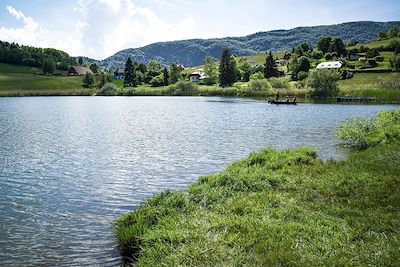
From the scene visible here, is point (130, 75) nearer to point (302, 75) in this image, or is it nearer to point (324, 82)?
point (302, 75)

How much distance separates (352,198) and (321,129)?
36.8m

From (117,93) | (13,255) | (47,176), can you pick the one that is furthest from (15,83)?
(13,255)

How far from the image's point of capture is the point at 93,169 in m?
26.8

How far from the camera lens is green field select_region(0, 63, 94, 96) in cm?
16200

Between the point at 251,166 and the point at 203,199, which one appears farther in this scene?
the point at 251,166

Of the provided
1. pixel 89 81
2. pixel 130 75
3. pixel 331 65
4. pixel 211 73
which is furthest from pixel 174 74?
pixel 331 65

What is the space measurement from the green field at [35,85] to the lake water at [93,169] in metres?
118

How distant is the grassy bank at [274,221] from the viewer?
33.3 feet

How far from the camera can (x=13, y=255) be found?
520 inches

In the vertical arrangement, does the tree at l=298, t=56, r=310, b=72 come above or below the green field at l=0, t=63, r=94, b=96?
above

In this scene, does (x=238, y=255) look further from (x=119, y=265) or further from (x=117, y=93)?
(x=117, y=93)

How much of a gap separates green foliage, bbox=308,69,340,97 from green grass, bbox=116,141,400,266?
105304 mm

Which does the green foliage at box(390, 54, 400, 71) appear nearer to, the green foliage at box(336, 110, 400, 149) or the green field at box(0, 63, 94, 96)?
the green foliage at box(336, 110, 400, 149)

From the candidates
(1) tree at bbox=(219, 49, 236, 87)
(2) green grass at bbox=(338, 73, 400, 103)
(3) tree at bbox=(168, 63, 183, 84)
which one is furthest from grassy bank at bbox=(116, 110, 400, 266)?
(3) tree at bbox=(168, 63, 183, 84)
